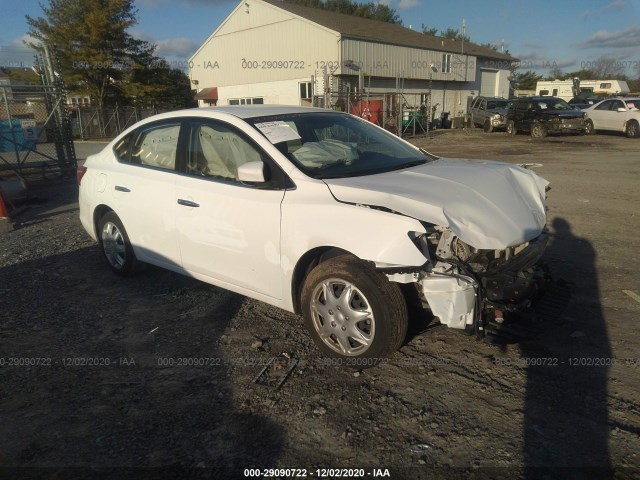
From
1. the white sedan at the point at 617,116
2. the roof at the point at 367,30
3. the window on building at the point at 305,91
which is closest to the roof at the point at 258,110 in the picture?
the white sedan at the point at 617,116

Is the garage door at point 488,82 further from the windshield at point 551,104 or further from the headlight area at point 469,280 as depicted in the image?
the headlight area at point 469,280

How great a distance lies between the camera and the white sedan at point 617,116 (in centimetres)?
2036

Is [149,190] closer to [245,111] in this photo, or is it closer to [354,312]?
[245,111]

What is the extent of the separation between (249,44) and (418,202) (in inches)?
1263

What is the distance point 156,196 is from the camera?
4.27 metres

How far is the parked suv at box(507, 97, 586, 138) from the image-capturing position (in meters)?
21.0

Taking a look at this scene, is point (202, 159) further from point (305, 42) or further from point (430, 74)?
point (430, 74)

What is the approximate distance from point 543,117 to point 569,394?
71.0 feet

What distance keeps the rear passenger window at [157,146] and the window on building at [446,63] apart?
1347 inches

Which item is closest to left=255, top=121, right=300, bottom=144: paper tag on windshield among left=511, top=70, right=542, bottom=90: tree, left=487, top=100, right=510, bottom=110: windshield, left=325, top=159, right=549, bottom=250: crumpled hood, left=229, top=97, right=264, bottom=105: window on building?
left=325, top=159, right=549, bottom=250: crumpled hood

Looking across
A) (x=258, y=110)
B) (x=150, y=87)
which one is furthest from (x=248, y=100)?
(x=258, y=110)

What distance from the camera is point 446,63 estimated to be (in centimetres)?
3591

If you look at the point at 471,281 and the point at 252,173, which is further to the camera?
the point at 252,173

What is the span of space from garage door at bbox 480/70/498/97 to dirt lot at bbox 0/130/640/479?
132ft
